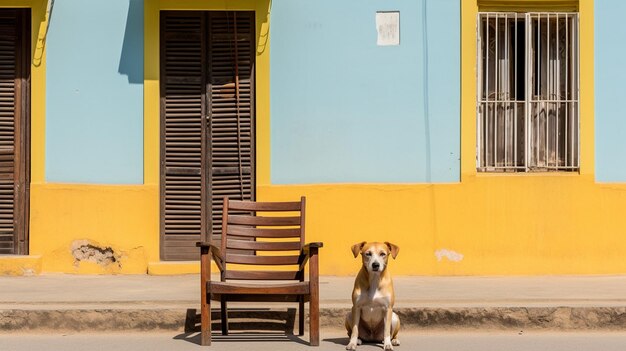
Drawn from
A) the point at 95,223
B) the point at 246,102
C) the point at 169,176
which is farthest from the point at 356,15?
the point at 95,223

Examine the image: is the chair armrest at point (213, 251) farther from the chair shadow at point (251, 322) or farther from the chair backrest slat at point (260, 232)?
the chair shadow at point (251, 322)

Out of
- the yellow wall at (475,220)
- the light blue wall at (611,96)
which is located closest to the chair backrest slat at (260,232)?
the yellow wall at (475,220)

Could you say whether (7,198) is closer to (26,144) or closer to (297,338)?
(26,144)

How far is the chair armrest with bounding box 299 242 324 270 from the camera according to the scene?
849cm

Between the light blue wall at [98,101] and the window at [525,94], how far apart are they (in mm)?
3434

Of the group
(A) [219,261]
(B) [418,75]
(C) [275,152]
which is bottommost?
(A) [219,261]

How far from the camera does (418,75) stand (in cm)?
1170

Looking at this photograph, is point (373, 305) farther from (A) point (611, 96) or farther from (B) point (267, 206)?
(A) point (611, 96)

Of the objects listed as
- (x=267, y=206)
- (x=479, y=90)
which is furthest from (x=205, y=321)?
(x=479, y=90)

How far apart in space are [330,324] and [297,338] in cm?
36

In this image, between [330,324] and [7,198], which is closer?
[330,324]

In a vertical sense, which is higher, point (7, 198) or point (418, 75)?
point (418, 75)

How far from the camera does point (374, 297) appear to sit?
8.48 metres

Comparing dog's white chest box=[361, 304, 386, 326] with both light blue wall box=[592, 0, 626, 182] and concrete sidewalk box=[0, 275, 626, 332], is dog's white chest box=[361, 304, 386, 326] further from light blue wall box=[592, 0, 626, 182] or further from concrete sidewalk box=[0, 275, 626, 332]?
light blue wall box=[592, 0, 626, 182]
